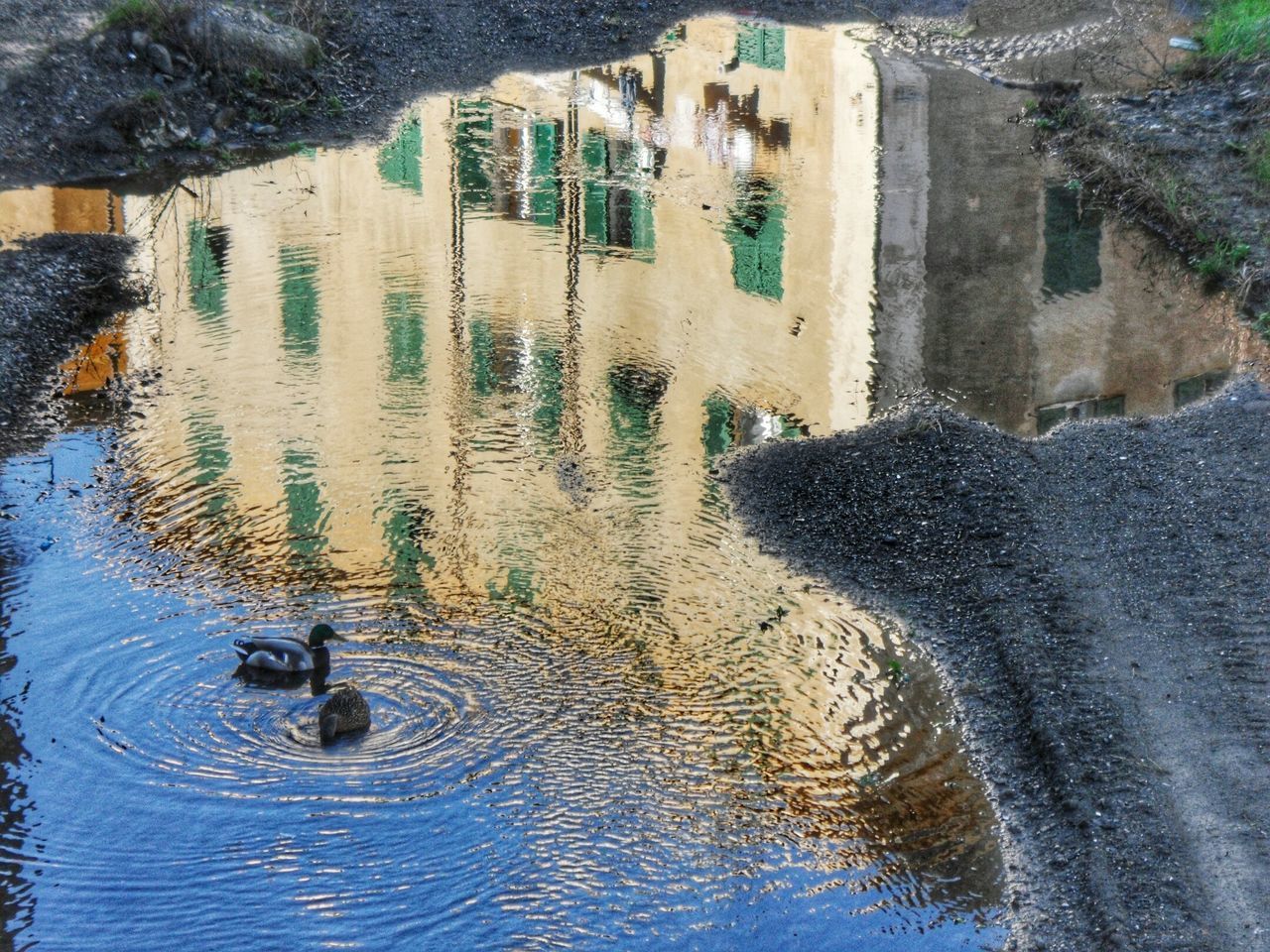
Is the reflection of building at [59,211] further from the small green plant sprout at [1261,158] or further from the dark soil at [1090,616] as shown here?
the small green plant sprout at [1261,158]

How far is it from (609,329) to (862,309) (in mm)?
2754

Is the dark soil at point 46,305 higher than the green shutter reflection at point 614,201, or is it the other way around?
the green shutter reflection at point 614,201

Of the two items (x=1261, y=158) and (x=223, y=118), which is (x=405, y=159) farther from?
(x=1261, y=158)

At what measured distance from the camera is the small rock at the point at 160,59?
68.0 ft

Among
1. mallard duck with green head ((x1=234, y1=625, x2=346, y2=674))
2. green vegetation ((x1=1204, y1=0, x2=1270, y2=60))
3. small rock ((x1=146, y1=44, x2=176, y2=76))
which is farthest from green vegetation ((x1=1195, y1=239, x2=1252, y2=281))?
small rock ((x1=146, y1=44, x2=176, y2=76))

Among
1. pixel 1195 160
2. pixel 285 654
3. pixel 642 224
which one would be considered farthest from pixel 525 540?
pixel 1195 160

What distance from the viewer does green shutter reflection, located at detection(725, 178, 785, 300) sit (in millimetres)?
16047

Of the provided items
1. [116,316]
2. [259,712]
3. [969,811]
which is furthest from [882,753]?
[116,316]

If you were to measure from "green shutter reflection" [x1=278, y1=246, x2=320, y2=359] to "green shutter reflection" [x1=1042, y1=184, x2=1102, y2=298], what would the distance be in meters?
7.76

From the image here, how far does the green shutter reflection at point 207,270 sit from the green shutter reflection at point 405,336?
5.79ft

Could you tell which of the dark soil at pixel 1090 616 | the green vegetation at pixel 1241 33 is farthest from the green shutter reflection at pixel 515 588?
the green vegetation at pixel 1241 33

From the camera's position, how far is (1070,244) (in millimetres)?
17078

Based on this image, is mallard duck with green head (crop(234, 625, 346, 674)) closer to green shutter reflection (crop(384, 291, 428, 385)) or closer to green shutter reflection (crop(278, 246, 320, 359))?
green shutter reflection (crop(384, 291, 428, 385))

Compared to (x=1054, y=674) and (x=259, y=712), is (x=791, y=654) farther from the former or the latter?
(x=259, y=712)
